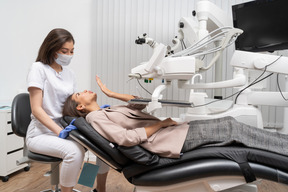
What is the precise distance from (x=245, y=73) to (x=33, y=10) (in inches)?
97.5

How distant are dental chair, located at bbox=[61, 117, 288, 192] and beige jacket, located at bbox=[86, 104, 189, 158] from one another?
0.10 ft

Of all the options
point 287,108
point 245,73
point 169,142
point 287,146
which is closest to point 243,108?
point 245,73

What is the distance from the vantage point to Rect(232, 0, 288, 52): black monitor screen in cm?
141

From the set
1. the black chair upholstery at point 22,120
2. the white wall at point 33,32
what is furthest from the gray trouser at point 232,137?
the white wall at point 33,32

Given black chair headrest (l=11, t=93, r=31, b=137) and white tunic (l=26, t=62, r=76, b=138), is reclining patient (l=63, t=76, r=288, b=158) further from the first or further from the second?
black chair headrest (l=11, t=93, r=31, b=137)

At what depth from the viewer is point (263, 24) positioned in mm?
1481

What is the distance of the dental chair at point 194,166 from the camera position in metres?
0.87

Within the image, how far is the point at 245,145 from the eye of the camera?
0.96 m

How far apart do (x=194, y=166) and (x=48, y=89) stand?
1.05 metres

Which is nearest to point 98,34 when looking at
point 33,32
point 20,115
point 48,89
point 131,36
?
point 131,36

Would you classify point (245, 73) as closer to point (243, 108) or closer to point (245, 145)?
point (243, 108)

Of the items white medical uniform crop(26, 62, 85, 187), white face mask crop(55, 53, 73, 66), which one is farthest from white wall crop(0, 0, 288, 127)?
white face mask crop(55, 53, 73, 66)

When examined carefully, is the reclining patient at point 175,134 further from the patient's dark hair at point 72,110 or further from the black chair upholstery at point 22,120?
the black chair upholstery at point 22,120

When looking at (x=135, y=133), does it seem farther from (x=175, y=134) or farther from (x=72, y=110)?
(x=72, y=110)
